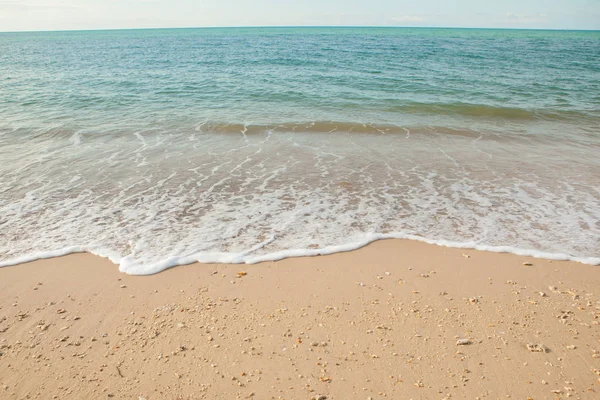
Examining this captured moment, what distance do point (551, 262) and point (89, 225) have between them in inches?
268

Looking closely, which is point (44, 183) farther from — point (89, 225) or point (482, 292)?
point (482, 292)

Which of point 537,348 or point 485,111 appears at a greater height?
point 485,111

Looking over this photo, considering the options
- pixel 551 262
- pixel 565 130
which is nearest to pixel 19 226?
pixel 551 262

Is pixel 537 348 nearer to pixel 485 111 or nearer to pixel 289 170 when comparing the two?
pixel 289 170

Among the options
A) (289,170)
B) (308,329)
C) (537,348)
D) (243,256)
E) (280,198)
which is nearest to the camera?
A: (537,348)

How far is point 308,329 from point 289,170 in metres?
5.22

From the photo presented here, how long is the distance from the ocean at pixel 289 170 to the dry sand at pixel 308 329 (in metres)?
0.48

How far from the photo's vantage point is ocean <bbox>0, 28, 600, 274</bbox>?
5688 mm

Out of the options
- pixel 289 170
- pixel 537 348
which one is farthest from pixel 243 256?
pixel 289 170

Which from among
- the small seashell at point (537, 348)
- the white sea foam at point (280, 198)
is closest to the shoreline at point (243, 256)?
the white sea foam at point (280, 198)

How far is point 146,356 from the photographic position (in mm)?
3531

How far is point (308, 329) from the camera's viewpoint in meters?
3.88

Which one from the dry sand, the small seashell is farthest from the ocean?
the small seashell

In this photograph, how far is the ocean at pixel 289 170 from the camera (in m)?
5.69
